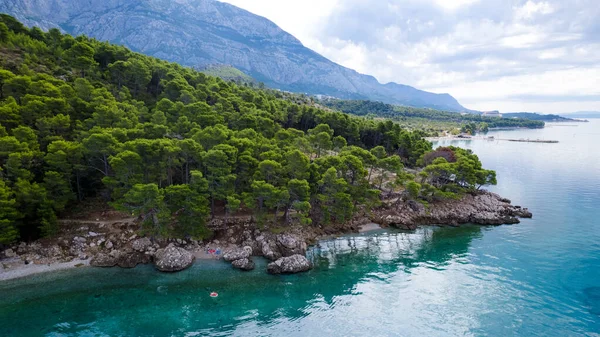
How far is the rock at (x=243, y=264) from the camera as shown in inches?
1187

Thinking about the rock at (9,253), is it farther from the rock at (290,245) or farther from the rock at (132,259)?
the rock at (290,245)

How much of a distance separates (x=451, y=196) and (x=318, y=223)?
74.6 ft

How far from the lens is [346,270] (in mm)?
31766

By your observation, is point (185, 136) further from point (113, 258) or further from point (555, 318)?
point (555, 318)

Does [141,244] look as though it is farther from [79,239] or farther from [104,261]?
[79,239]

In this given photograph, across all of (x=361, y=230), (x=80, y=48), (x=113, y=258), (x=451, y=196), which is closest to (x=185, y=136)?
(x=113, y=258)

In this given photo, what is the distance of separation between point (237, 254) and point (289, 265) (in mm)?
5649

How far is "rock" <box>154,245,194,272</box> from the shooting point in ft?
96.7

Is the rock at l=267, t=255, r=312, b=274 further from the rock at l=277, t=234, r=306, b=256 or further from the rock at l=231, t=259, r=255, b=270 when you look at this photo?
the rock at l=231, t=259, r=255, b=270

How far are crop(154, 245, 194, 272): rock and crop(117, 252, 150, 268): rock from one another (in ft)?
3.92

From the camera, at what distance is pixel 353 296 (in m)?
27.5

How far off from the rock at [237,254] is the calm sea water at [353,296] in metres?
1.11

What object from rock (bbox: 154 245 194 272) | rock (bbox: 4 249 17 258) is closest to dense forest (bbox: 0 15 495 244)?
rock (bbox: 4 249 17 258)

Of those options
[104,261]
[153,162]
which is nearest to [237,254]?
[104,261]
